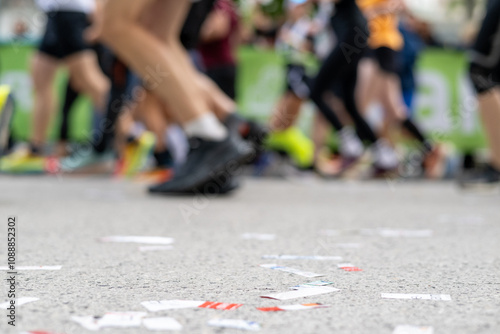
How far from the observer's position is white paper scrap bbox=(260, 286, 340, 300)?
49.1 inches

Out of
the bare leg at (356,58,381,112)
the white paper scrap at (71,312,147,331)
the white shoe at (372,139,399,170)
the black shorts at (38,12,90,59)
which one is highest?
the black shorts at (38,12,90,59)

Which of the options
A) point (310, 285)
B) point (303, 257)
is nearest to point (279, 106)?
point (303, 257)

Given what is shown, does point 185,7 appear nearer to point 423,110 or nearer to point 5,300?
point 5,300

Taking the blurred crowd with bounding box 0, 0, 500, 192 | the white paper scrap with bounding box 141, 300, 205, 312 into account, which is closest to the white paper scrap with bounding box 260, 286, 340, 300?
the white paper scrap with bounding box 141, 300, 205, 312

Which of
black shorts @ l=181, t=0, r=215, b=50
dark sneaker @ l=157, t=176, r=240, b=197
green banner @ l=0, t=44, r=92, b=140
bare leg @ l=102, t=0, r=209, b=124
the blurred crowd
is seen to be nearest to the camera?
bare leg @ l=102, t=0, r=209, b=124

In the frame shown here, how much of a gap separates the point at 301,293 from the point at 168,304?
243 mm

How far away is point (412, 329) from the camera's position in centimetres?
103

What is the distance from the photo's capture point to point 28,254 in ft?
5.61

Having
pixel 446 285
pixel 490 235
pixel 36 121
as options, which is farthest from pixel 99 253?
pixel 36 121

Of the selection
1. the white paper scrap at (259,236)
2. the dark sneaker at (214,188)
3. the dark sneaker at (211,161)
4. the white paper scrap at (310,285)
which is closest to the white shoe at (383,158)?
the dark sneaker at (214,188)

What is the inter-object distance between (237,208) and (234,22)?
9.06 ft

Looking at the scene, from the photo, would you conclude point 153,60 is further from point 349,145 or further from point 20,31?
point 20,31

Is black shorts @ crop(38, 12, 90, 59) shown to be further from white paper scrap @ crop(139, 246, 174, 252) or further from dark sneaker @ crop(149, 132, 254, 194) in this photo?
white paper scrap @ crop(139, 246, 174, 252)

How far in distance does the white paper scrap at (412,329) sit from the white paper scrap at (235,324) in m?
0.19
